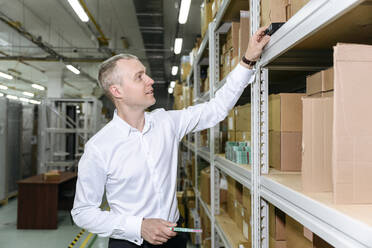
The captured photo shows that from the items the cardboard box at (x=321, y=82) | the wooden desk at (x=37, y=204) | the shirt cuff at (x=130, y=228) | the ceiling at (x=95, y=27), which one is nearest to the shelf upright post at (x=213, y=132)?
the shirt cuff at (x=130, y=228)

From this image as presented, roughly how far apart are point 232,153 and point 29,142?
795 cm

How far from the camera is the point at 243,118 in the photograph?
1.91 metres

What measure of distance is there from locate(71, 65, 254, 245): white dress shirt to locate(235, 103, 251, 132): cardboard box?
0.46ft

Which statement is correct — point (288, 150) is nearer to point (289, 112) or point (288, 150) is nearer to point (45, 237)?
point (289, 112)

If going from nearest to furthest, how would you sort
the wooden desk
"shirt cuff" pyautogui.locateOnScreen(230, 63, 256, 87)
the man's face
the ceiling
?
"shirt cuff" pyautogui.locateOnScreen(230, 63, 256, 87), the man's face, the wooden desk, the ceiling

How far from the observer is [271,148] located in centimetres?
146

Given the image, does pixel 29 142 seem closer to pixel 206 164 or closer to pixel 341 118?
pixel 206 164

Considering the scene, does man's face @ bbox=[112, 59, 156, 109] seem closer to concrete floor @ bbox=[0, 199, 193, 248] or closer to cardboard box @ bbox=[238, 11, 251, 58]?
cardboard box @ bbox=[238, 11, 251, 58]

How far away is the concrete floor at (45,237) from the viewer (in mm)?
4387

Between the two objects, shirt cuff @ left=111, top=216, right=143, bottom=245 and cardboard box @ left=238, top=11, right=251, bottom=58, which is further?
cardboard box @ left=238, top=11, right=251, bottom=58

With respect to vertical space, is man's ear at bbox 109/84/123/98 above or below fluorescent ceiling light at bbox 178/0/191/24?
below

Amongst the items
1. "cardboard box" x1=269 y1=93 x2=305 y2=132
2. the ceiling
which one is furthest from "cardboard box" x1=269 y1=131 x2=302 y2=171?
the ceiling

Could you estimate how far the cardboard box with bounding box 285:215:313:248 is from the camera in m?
1.17

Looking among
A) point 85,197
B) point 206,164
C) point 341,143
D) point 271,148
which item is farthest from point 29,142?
point 341,143
